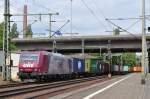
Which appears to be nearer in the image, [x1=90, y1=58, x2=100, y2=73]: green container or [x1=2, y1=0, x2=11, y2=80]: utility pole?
[x1=2, y1=0, x2=11, y2=80]: utility pole

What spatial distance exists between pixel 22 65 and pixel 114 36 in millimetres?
45733

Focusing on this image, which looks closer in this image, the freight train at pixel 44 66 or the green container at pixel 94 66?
the freight train at pixel 44 66

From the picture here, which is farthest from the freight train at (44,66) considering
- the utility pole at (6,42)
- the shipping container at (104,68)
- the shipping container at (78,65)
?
the shipping container at (104,68)

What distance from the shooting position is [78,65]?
2662 inches

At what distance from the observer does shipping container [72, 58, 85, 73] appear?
6469 centimetres

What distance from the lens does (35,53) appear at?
43375 millimetres

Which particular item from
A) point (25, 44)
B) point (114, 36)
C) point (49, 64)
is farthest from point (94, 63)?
point (49, 64)

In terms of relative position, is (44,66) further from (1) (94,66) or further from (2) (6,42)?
(1) (94,66)

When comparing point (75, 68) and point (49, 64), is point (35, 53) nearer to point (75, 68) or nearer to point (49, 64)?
point (49, 64)

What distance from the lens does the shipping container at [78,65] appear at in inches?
2547

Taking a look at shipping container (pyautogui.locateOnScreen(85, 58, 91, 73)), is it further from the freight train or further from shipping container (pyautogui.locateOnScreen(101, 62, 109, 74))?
the freight train

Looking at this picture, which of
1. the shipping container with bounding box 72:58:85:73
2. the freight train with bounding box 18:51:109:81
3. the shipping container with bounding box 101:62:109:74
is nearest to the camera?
the freight train with bounding box 18:51:109:81

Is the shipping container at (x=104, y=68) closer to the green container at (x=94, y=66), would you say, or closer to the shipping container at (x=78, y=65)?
the green container at (x=94, y=66)

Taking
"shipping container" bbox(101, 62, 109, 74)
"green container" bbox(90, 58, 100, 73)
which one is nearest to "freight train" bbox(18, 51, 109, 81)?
"green container" bbox(90, 58, 100, 73)
